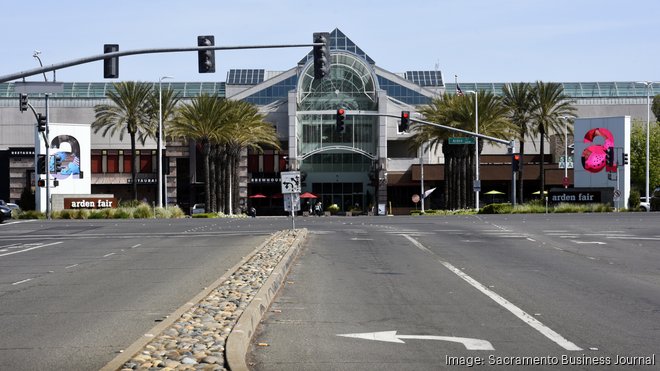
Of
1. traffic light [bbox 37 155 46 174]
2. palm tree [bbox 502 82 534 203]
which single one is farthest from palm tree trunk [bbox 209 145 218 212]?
palm tree [bbox 502 82 534 203]

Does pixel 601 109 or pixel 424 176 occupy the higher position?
pixel 601 109

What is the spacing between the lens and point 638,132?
95125 mm

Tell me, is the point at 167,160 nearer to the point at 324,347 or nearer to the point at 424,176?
the point at 424,176

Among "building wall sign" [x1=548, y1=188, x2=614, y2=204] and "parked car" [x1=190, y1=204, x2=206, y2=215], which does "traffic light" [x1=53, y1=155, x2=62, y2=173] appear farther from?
"building wall sign" [x1=548, y1=188, x2=614, y2=204]

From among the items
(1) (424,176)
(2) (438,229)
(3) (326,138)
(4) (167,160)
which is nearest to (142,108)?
(4) (167,160)

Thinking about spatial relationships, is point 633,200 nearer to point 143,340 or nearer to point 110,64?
point 110,64

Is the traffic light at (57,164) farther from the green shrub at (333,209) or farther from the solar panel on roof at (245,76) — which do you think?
the solar panel on roof at (245,76)

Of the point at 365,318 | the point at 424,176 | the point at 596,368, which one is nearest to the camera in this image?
the point at 596,368

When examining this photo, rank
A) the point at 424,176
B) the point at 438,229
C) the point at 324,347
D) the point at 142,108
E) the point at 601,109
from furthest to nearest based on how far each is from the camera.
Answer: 1. the point at 601,109
2. the point at 424,176
3. the point at 142,108
4. the point at 438,229
5. the point at 324,347

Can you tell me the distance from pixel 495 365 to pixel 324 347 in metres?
2.12

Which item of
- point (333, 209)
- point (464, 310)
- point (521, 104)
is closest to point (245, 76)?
point (333, 209)

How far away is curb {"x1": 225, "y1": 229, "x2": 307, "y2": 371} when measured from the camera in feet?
28.9

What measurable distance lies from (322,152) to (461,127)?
25.1 meters

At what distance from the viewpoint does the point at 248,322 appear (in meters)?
11.2
